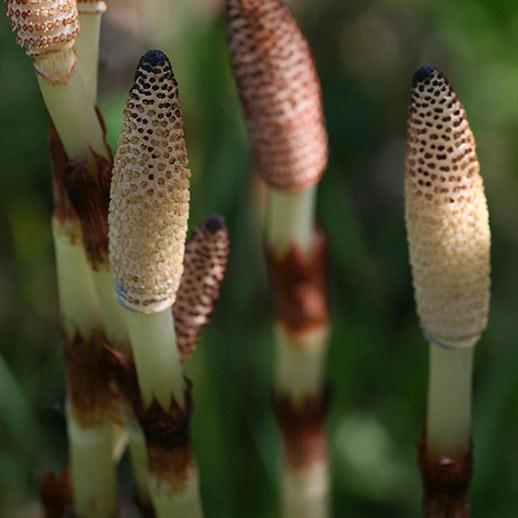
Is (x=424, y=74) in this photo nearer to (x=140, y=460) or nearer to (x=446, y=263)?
(x=446, y=263)

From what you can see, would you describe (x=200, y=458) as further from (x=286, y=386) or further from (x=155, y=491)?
(x=155, y=491)

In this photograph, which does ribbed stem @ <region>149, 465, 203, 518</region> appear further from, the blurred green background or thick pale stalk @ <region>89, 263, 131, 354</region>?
the blurred green background

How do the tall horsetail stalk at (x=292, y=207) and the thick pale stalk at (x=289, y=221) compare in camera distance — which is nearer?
the tall horsetail stalk at (x=292, y=207)

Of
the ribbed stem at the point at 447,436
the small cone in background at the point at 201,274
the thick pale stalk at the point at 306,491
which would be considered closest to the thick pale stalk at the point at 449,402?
the ribbed stem at the point at 447,436

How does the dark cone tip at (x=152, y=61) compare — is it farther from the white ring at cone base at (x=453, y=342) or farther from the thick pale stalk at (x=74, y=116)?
the white ring at cone base at (x=453, y=342)

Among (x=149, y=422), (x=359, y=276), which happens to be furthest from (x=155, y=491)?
(x=359, y=276)

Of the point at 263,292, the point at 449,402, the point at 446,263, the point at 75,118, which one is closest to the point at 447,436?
the point at 449,402

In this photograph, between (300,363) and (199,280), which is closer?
(199,280)
